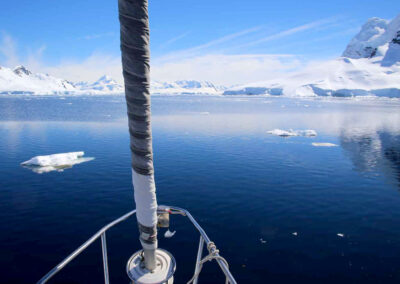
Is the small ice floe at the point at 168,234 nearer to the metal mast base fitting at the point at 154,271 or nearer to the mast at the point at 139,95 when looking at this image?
→ the metal mast base fitting at the point at 154,271

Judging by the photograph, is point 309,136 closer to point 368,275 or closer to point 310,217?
point 310,217

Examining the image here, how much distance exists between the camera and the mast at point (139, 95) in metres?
4.23

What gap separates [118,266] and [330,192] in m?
17.8

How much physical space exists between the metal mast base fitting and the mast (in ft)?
2.43

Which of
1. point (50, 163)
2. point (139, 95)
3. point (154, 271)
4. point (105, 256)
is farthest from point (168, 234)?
point (50, 163)

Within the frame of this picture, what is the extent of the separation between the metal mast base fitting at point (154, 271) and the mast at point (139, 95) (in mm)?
741

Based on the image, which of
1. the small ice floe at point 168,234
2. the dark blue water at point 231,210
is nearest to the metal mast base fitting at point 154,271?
the dark blue water at point 231,210

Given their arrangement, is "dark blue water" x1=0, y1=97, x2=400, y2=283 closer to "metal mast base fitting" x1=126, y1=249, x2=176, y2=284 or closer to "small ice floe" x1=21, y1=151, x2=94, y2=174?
"small ice floe" x1=21, y1=151, x2=94, y2=174

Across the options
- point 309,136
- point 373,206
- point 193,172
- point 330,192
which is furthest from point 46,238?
point 309,136

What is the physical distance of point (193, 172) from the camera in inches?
1069

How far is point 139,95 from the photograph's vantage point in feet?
15.0

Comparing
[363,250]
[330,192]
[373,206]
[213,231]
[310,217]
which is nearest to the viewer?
[363,250]

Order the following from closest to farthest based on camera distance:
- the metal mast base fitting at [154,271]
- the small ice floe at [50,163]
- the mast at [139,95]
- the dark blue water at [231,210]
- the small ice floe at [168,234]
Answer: the mast at [139,95]
the metal mast base fitting at [154,271]
the dark blue water at [231,210]
the small ice floe at [168,234]
the small ice floe at [50,163]

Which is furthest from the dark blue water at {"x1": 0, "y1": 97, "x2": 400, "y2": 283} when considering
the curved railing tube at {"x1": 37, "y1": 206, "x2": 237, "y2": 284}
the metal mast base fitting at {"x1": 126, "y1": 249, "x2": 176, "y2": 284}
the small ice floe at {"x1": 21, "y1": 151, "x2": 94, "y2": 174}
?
the metal mast base fitting at {"x1": 126, "y1": 249, "x2": 176, "y2": 284}
